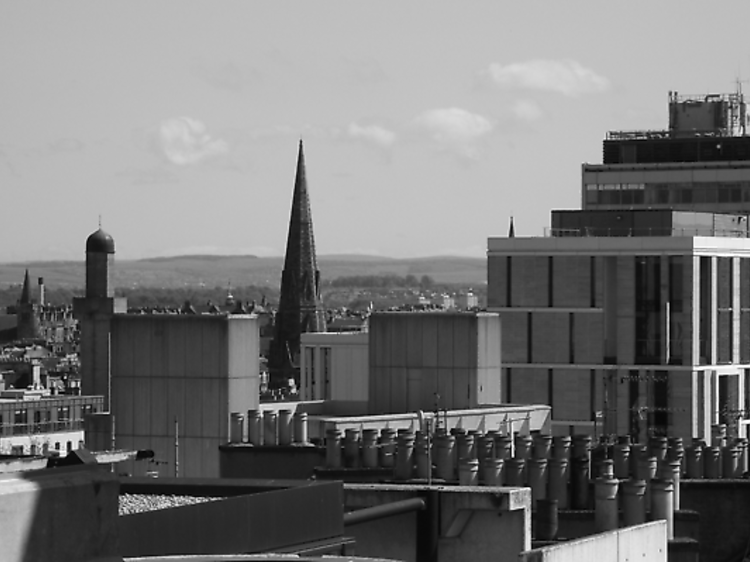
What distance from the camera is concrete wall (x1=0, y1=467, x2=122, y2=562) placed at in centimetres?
1569

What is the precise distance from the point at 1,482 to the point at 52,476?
0.67 meters

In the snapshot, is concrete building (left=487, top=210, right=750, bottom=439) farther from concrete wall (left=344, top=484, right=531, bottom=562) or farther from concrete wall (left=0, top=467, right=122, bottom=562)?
concrete wall (left=0, top=467, right=122, bottom=562)

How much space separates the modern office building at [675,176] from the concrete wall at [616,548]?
301 feet

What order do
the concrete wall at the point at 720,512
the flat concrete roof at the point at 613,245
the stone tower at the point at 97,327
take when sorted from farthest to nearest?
the flat concrete roof at the point at 613,245, the stone tower at the point at 97,327, the concrete wall at the point at 720,512

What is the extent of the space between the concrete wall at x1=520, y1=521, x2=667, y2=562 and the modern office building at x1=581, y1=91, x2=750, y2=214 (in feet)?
301

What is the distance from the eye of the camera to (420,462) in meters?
38.8

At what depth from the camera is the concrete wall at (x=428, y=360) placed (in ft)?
165

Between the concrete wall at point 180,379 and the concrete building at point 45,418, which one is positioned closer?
the concrete wall at point 180,379

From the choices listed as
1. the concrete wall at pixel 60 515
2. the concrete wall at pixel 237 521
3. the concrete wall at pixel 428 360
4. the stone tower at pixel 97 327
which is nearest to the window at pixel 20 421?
the stone tower at pixel 97 327

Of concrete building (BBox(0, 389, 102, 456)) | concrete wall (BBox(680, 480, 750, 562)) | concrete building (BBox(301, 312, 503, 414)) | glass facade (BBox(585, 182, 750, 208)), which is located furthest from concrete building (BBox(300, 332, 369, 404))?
concrete wall (BBox(680, 480, 750, 562))

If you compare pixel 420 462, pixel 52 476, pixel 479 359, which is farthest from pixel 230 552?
pixel 479 359

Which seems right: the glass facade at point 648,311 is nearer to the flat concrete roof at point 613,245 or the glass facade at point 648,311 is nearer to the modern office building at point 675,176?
the flat concrete roof at point 613,245

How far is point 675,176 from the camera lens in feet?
412

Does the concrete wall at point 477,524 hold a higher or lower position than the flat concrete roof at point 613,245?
lower
